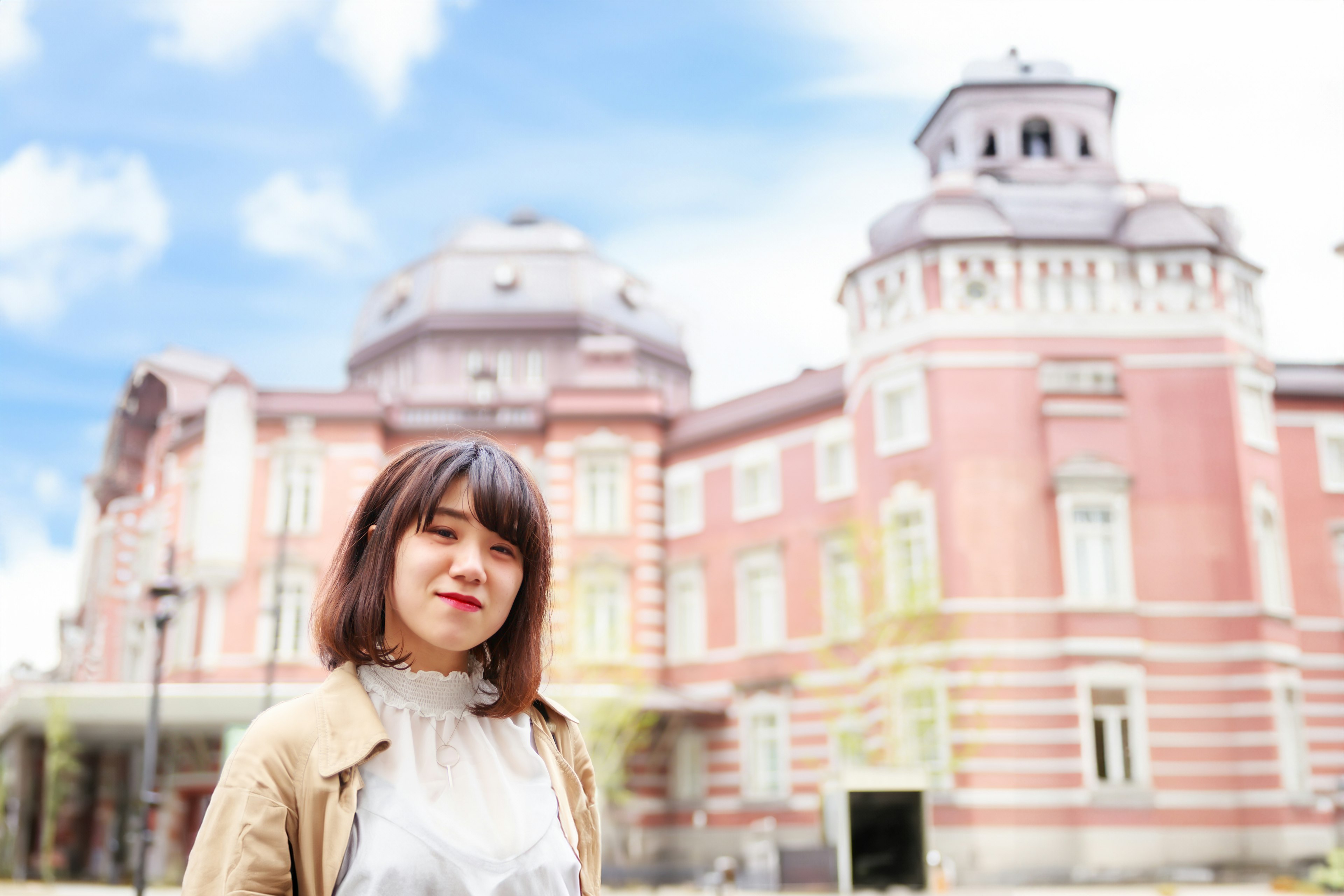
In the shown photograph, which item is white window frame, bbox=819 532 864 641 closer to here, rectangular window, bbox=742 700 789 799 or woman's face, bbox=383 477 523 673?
rectangular window, bbox=742 700 789 799

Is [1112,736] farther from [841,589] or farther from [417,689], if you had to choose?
[417,689]

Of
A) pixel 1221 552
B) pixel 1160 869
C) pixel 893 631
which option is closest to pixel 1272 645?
pixel 1221 552

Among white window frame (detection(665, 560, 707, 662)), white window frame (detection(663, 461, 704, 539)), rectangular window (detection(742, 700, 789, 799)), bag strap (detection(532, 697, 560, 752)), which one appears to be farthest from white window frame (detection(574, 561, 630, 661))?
bag strap (detection(532, 697, 560, 752))

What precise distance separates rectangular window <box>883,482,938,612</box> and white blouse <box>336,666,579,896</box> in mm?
18719

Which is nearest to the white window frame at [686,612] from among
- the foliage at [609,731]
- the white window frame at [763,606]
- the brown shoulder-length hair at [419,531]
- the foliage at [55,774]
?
the white window frame at [763,606]

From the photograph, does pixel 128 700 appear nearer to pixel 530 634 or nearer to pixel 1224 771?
pixel 1224 771

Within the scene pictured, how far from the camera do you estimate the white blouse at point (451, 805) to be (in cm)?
183

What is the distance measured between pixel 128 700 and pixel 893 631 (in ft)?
44.2

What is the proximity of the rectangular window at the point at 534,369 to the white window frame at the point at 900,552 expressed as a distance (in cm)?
1098

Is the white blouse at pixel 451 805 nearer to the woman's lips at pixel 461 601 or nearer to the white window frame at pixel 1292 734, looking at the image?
the woman's lips at pixel 461 601

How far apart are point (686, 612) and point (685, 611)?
0.08ft

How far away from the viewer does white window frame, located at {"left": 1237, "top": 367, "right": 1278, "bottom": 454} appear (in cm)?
2077

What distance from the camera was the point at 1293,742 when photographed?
19750 millimetres

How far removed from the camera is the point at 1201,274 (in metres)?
21.0
